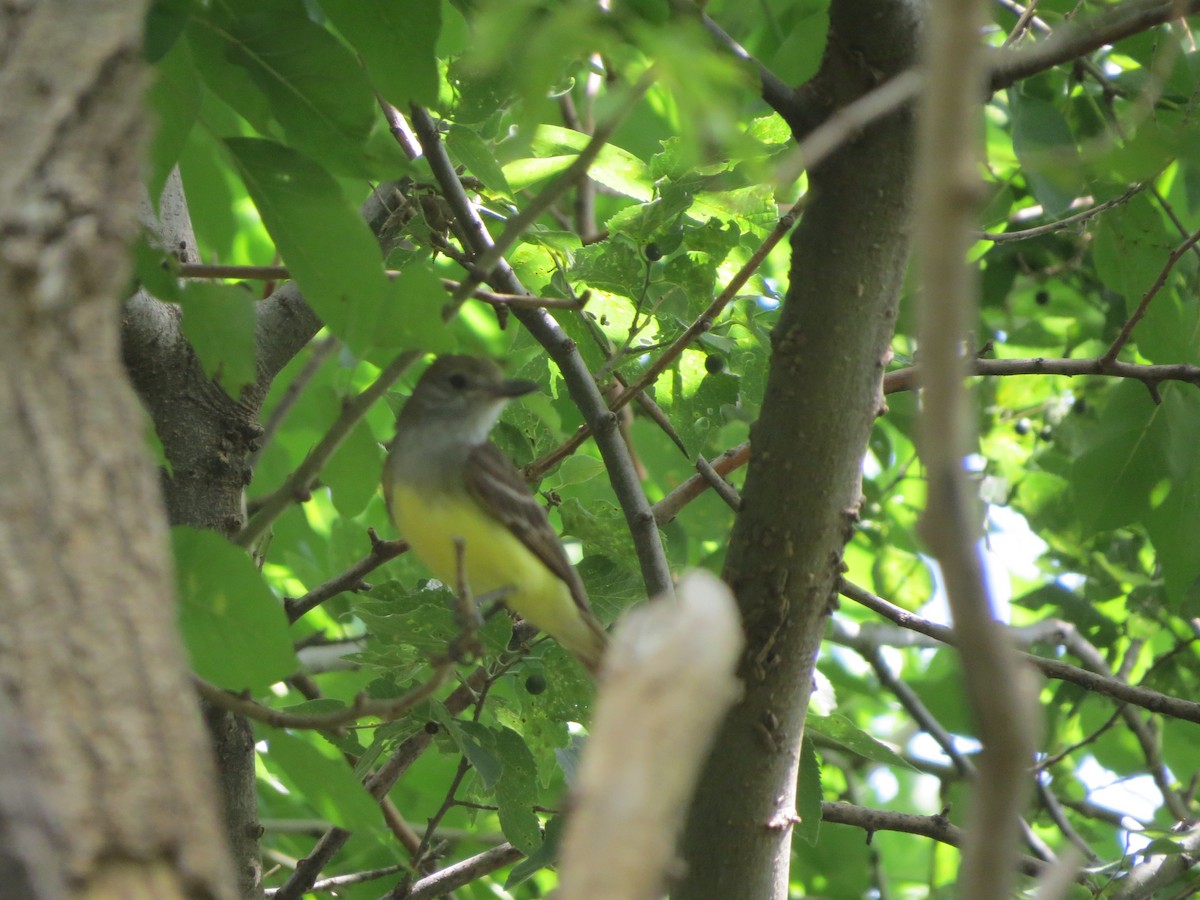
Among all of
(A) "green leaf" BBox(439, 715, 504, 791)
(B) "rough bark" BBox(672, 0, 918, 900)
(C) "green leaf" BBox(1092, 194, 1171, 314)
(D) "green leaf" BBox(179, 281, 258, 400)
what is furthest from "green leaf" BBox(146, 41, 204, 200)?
(C) "green leaf" BBox(1092, 194, 1171, 314)

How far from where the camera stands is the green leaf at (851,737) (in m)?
3.66

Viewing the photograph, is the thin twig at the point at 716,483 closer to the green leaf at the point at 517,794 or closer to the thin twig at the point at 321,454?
the green leaf at the point at 517,794

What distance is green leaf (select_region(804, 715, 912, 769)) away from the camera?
3.66m

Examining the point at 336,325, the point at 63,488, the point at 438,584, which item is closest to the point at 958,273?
the point at 63,488

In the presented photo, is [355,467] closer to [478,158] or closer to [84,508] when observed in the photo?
[478,158]

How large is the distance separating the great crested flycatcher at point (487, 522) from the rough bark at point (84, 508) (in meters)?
1.99

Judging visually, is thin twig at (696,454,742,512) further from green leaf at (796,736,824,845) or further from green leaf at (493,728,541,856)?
green leaf at (493,728,541,856)

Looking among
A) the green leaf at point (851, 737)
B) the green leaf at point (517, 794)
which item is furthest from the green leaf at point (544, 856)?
the green leaf at point (851, 737)

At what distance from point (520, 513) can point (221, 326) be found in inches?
49.4

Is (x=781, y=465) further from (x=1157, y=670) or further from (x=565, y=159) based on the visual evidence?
(x=1157, y=670)

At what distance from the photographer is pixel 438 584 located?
429 cm

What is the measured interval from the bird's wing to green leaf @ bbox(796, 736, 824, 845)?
2.42 ft

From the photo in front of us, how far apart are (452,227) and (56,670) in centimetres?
277

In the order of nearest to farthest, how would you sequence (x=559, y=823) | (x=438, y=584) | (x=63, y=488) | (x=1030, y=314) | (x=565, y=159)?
(x=63, y=488) < (x=559, y=823) < (x=565, y=159) < (x=438, y=584) < (x=1030, y=314)
